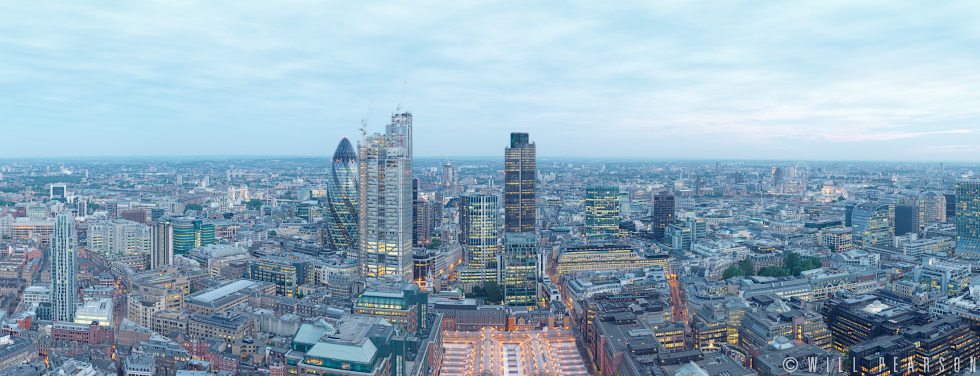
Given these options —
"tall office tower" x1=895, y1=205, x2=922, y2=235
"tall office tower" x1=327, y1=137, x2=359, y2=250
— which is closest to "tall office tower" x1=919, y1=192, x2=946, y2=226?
"tall office tower" x1=895, y1=205, x2=922, y2=235

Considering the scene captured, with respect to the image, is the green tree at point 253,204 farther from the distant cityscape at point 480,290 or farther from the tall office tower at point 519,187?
the tall office tower at point 519,187

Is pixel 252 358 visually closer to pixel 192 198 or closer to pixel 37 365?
pixel 37 365

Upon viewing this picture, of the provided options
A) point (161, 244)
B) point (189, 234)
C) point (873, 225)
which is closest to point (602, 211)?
point (873, 225)

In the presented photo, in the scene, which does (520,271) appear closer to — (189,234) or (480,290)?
(480,290)

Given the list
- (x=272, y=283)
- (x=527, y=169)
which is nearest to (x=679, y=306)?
(x=527, y=169)

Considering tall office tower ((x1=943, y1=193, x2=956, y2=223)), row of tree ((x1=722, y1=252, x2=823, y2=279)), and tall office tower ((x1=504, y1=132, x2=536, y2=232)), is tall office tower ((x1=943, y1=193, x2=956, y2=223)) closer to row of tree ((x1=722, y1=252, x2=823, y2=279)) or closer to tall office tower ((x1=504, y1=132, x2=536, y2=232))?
row of tree ((x1=722, y1=252, x2=823, y2=279))
